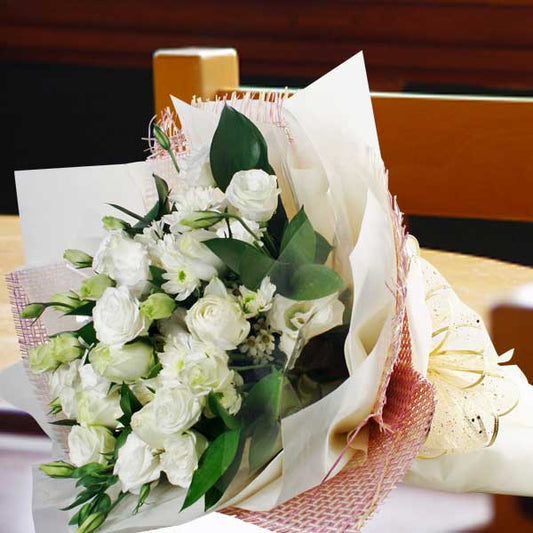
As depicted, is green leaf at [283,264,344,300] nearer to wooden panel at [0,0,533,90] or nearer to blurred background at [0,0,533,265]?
blurred background at [0,0,533,265]

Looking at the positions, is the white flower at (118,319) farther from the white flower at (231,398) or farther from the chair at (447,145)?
the chair at (447,145)

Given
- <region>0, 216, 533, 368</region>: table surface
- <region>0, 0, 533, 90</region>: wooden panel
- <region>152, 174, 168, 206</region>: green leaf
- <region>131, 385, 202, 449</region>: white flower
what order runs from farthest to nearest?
<region>0, 0, 533, 90</region>: wooden panel → <region>0, 216, 533, 368</region>: table surface → <region>152, 174, 168, 206</region>: green leaf → <region>131, 385, 202, 449</region>: white flower

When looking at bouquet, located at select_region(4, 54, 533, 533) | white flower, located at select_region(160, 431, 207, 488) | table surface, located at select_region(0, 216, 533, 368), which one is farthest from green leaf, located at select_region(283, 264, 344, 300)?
table surface, located at select_region(0, 216, 533, 368)

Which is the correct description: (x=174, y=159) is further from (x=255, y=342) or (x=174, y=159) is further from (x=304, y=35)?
(x=304, y=35)

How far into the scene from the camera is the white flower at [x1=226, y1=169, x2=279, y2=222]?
1.98ft

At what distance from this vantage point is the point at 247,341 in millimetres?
600

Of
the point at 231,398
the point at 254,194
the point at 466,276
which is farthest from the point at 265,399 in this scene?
the point at 466,276

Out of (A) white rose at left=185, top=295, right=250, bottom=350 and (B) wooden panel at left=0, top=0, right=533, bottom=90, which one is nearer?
(A) white rose at left=185, top=295, right=250, bottom=350

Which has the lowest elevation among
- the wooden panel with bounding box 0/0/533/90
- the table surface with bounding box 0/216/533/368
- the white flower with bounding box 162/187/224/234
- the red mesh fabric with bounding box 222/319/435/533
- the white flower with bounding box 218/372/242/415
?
the table surface with bounding box 0/216/533/368

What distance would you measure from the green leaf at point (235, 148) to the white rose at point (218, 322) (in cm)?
10

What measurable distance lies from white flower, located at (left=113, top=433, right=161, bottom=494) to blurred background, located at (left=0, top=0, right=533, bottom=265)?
3185 mm

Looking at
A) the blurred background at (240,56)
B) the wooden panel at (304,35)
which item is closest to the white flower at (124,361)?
the blurred background at (240,56)

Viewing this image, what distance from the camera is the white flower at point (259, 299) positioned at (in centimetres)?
58

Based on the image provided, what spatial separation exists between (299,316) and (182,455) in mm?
105
